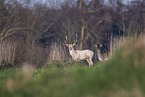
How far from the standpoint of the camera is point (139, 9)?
2727cm

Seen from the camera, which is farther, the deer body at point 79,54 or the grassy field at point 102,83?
the deer body at point 79,54

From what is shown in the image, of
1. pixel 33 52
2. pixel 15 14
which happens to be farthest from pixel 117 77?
pixel 15 14

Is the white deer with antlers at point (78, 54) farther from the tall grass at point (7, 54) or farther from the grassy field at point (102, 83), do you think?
Result: the grassy field at point (102, 83)

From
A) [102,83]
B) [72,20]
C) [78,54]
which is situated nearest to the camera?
[102,83]

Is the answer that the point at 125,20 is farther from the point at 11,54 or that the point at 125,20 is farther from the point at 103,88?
the point at 103,88

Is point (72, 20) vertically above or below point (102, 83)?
above

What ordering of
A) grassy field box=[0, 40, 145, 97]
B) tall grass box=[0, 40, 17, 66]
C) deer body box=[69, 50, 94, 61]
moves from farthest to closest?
deer body box=[69, 50, 94, 61]
tall grass box=[0, 40, 17, 66]
grassy field box=[0, 40, 145, 97]

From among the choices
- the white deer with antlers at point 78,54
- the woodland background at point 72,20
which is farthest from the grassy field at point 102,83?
the woodland background at point 72,20

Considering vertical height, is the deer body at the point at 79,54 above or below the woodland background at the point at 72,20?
below

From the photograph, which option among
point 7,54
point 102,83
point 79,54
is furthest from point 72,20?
point 102,83

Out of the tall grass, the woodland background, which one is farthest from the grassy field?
the woodland background

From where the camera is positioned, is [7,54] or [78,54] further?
[78,54]

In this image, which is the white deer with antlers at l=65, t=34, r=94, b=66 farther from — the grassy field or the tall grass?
the grassy field

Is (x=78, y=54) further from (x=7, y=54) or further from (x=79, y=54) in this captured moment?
(x=7, y=54)
